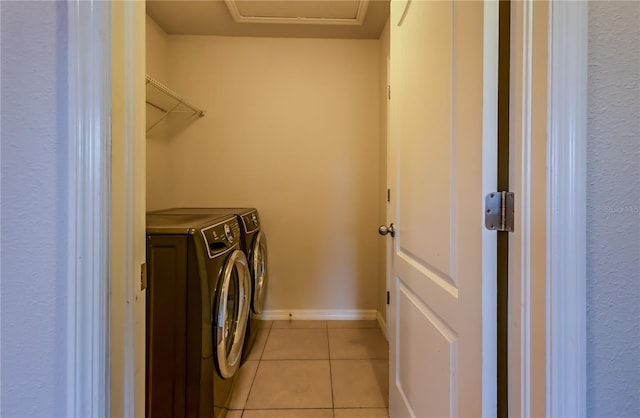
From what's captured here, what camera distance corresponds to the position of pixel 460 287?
0.79m

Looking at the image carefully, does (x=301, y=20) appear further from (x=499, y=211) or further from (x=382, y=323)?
(x=382, y=323)

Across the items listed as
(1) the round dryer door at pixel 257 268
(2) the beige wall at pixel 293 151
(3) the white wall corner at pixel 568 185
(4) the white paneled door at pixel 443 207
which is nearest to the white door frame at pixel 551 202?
(3) the white wall corner at pixel 568 185

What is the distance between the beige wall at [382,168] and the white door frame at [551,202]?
6.11 ft

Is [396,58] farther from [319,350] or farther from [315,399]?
[319,350]

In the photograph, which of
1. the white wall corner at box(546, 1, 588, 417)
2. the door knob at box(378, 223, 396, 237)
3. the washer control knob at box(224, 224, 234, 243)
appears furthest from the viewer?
the washer control knob at box(224, 224, 234, 243)

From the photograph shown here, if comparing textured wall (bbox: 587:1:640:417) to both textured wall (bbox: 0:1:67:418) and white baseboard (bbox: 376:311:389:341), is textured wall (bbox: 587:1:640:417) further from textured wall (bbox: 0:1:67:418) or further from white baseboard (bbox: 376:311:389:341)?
white baseboard (bbox: 376:311:389:341)

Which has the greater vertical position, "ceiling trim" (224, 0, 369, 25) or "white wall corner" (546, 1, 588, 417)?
"ceiling trim" (224, 0, 369, 25)

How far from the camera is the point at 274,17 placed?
90.7 inches

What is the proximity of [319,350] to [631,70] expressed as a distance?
83.4 inches

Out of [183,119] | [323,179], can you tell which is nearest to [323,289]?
[323,179]

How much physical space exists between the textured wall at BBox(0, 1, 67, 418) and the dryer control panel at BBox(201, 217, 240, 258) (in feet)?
2.19

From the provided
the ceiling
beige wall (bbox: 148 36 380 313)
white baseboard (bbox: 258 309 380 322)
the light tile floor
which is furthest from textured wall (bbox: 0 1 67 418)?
white baseboard (bbox: 258 309 380 322)

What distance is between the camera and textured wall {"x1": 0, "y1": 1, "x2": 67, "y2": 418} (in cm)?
54

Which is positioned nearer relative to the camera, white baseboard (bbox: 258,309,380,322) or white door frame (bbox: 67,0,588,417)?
white door frame (bbox: 67,0,588,417)
